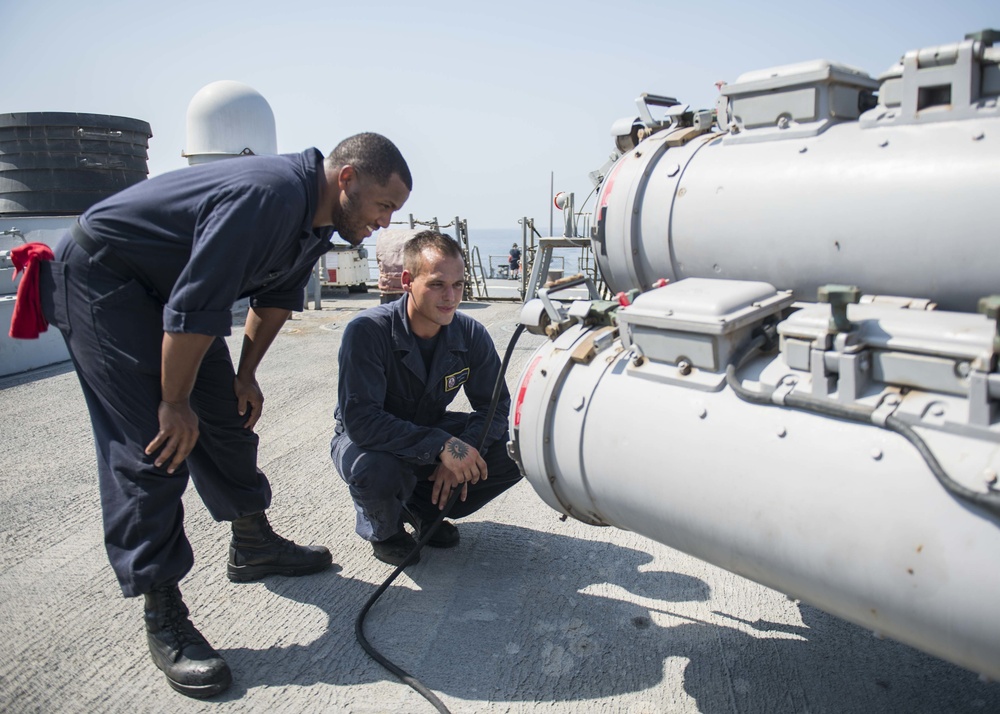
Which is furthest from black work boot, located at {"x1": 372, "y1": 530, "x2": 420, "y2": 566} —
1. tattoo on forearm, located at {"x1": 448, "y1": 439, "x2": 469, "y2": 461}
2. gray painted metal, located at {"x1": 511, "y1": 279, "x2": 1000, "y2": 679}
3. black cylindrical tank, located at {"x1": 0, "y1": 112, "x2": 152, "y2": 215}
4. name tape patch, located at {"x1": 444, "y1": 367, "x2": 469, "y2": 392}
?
black cylindrical tank, located at {"x1": 0, "y1": 112, "x2": 152, "y2": 215}

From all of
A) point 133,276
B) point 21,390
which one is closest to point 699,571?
point 133,276

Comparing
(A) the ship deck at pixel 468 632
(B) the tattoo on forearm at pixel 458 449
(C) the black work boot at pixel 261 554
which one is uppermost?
(B) the tattoo on forearm at pixel 458 449

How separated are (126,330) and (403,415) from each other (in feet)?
3.42

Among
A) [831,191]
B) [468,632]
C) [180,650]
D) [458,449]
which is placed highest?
[831,191]

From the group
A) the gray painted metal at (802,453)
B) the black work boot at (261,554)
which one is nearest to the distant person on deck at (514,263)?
the black work boot at (261,554)

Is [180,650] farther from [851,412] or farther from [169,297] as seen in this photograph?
[851,412]

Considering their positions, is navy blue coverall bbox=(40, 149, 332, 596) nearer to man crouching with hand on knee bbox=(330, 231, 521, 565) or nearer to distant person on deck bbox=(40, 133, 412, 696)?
distant person on deck bbox=(40, 133, 412, 696)

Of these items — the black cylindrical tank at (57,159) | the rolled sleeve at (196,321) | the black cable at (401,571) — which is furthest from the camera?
the black cylindrical tank at (57,159)

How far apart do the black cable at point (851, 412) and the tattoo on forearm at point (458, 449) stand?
1.14m

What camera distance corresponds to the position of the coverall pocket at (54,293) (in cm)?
228

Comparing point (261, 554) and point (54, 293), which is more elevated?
point (54, 293)

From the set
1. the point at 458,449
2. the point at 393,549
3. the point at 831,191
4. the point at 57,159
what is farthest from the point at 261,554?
the point at 57,159

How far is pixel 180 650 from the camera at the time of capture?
2213mm

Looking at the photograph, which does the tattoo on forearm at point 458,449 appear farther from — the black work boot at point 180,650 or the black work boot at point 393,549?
the black work boot at point 180,650
